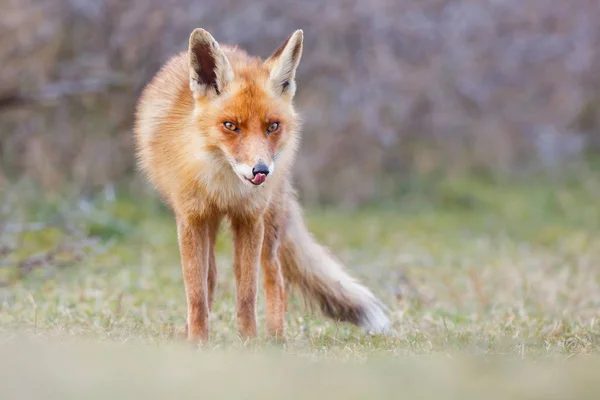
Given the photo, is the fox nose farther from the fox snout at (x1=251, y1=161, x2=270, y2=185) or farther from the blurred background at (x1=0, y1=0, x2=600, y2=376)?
the blurred background at (x1=0, y1=0, x2=600, y2=376)

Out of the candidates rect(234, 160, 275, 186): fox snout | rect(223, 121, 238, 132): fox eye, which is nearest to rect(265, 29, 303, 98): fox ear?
rect(223, 121, 238, 132): fox eye

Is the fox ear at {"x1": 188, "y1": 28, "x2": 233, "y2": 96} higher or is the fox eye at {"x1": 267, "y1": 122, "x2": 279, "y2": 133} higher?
the fox ear at {"x1": 188, "y1": 28, "x2": 233, "y2": 96}

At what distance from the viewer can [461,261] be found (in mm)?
9523

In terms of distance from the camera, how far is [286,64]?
5250 mm

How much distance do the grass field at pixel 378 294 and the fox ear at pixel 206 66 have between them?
138cm

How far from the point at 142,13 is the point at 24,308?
4965 mm

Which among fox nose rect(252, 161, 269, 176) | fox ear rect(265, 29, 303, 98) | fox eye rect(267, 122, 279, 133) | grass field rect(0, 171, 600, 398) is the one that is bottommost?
grass field rect(0, 171, 600, 398)

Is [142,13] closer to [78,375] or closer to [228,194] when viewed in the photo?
[228,194]

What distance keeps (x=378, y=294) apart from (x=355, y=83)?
4.96 m

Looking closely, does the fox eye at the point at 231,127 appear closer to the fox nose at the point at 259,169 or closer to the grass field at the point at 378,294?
the fox nose at the point at 259,169

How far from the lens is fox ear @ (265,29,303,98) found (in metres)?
5.22

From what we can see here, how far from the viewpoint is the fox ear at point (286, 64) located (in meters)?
5.22

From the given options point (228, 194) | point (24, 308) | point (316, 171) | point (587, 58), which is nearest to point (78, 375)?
point (228, 194)

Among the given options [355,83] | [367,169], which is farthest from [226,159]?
[367,169]
